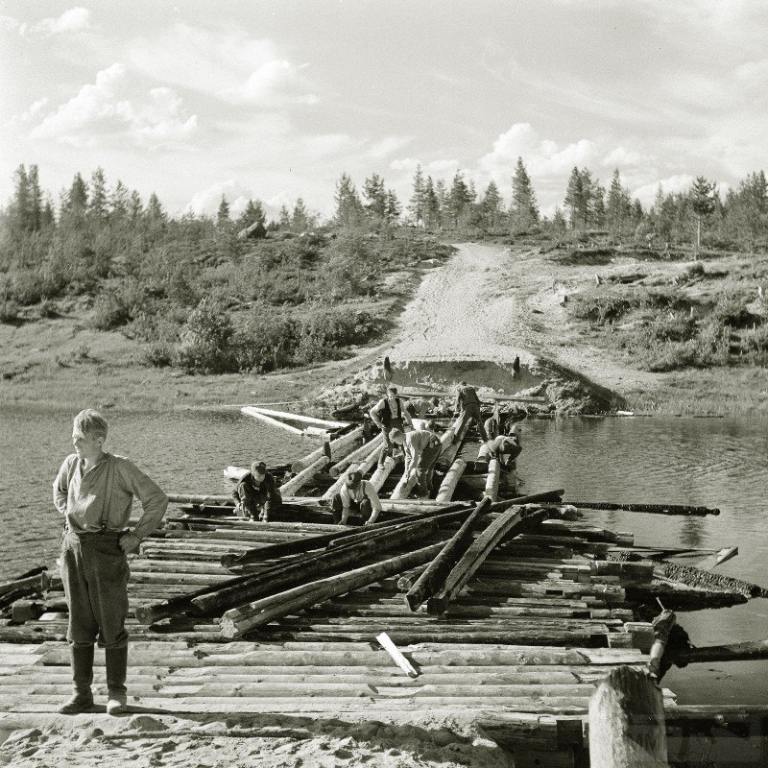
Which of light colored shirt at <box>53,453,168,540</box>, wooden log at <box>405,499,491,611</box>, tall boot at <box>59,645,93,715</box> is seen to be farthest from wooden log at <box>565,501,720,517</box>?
tall boot at <box>59,645,93,715</box>

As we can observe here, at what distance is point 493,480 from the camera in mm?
16922

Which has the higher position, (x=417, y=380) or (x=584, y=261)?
(x=584, y=261)

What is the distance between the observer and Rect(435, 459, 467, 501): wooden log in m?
15.6

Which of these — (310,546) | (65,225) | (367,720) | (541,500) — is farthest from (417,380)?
(65,225)

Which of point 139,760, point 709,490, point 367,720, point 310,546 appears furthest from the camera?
point 709,490

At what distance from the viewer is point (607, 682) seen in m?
5.02

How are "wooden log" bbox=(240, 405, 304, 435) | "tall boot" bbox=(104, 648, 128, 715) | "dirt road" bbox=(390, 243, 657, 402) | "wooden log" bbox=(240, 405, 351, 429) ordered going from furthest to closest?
"dirt road" bbox=(390, 243, 657, 402), "wooden log" bbox=(240, 405, 304, 435), "wooden log" bbox=(240, 405, 351, 429), "tall boot" bbox=(104, 648, 128, 715)

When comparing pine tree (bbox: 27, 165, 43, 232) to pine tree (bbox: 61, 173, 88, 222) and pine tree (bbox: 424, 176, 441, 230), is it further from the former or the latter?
pine tree (bbox: 424, 176, 441, 230)

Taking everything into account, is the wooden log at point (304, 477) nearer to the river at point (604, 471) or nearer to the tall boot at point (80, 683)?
the river at point (604, 471)

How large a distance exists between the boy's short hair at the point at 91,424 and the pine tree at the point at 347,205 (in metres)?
81.6

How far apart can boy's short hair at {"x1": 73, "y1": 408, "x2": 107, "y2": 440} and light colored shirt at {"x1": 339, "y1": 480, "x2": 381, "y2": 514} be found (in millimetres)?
6689

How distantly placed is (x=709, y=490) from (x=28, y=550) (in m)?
14.4

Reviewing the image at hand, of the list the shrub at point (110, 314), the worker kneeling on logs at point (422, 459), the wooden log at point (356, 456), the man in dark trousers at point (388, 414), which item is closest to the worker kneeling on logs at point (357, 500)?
the worker kneeling on logs at point (422, 459)

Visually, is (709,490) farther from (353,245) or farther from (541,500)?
(353,245)
